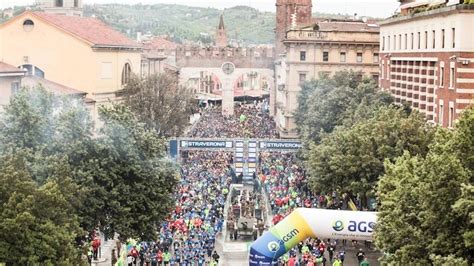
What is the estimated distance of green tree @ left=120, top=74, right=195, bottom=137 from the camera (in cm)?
8062

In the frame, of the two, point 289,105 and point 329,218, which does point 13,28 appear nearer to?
point 289,105

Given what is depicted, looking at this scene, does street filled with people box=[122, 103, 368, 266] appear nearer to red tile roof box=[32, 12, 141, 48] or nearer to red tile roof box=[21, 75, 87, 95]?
red tile roof box=[21, 75, 87, 95]

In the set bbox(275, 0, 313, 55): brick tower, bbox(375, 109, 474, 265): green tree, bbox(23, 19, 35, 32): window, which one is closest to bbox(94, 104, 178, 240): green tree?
bbox(375, 109, 474, 265): green tree

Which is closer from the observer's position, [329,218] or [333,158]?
[329,218]

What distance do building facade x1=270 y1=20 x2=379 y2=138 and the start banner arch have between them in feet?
177

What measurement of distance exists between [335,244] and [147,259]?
9396mm

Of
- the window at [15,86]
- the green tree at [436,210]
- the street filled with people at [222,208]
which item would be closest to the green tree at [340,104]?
the street filled with people at [222,208]

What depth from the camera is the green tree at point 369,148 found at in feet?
154

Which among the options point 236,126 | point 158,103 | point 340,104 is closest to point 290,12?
point 236,126

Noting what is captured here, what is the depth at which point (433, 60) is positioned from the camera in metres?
55.3

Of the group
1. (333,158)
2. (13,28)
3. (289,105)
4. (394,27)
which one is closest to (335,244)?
(333,158)

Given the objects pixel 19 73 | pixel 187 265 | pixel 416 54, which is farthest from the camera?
pixel 416 54

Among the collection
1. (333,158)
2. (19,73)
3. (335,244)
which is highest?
(19,73)

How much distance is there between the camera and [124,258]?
140 ft
